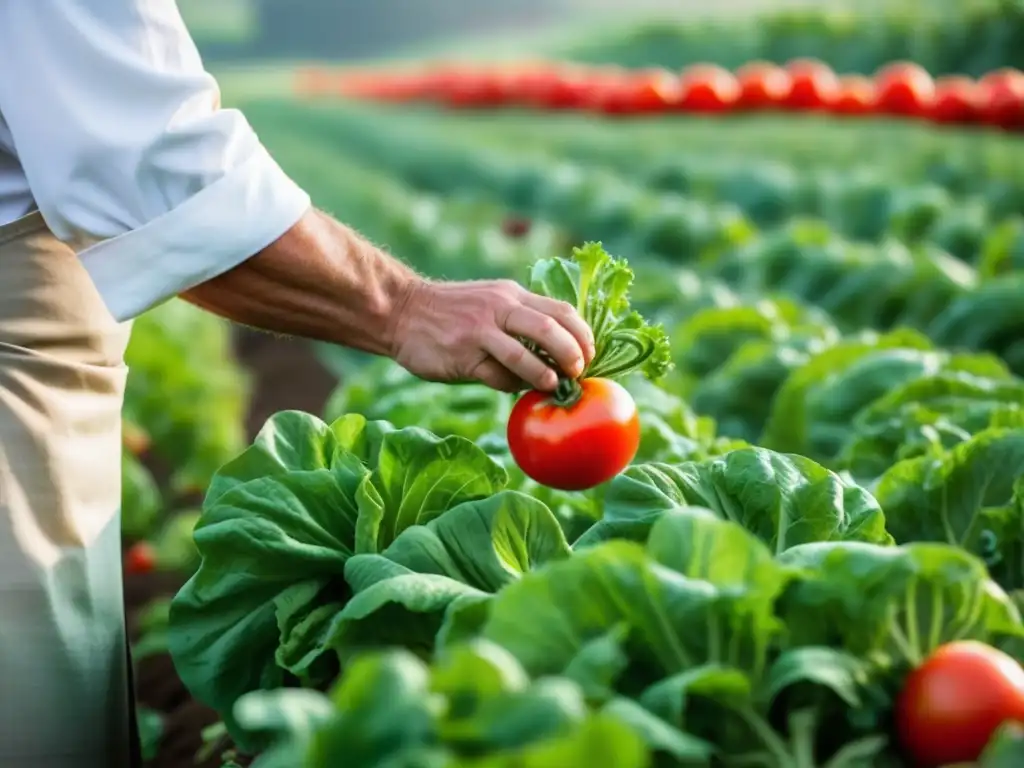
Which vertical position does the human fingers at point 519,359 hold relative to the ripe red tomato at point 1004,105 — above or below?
above

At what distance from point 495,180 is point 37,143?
12.3m

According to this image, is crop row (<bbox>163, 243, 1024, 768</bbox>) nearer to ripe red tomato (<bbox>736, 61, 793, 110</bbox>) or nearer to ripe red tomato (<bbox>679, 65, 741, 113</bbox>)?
ripe red tomato (<bbox>736, 61, 793, 110</bbox>)

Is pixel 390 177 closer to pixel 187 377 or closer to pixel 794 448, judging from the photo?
pixel 187 377

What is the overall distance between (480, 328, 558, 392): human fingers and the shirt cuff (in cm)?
43

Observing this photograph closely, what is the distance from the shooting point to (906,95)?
606 inches

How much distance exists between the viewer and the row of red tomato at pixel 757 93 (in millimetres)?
14820

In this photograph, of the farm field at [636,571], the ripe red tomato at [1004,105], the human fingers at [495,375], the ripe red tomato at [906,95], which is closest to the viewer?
the farm field at [636,571]

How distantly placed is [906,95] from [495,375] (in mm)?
13422

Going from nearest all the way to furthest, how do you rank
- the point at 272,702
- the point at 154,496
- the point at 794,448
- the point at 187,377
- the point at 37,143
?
the point at 272,702 < the point at 37,143 < the point at 794,448 < the point at 154,496 < the point at 187,377

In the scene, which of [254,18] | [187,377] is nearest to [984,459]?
[187,377]

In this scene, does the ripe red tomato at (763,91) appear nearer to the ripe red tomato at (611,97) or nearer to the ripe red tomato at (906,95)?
the ripe red tomato at (906,95)

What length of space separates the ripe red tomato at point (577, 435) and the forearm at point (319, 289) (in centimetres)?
33

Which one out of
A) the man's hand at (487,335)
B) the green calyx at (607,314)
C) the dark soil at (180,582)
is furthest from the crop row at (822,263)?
the man's hand at (487,335)

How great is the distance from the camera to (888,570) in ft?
7.81
